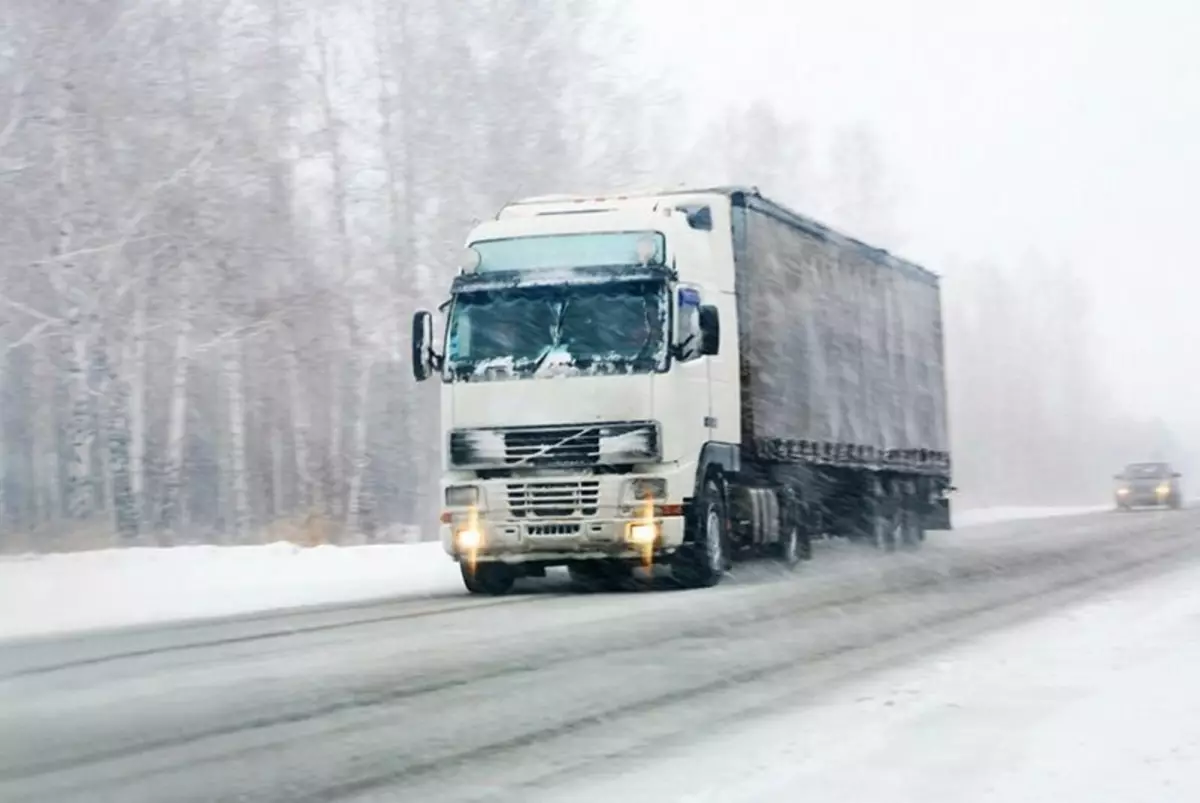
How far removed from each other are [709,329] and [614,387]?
1155 mm

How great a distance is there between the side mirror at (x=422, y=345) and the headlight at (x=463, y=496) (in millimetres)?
1203

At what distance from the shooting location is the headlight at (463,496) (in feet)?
63.8

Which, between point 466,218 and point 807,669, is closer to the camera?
point 807,669

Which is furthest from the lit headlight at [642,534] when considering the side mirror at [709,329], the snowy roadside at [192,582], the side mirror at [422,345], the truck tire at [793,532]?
the truck tire at [793,532]

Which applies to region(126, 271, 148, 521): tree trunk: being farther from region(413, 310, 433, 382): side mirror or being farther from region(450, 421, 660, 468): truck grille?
region(450, 421, 660, 468): truck grille

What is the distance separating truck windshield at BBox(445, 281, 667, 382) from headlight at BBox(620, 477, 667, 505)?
3.68 ft

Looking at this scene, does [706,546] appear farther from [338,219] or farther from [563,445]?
[338,219]

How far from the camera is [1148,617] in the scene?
16047mm

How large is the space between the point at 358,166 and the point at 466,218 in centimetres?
255

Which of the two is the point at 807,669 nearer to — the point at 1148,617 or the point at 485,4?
the point at 1148,617

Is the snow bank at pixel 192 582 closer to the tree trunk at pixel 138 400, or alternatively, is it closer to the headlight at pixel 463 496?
the headlight at pixel 463 496

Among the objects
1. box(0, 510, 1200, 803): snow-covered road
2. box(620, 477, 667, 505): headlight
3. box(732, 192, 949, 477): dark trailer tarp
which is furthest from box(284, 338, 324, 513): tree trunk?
box(0, 510, 1200, 803): snow-covered road

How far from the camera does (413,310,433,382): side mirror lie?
769 inches

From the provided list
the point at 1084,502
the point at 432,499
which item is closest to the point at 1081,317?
the point at 1084,502
